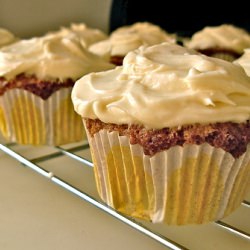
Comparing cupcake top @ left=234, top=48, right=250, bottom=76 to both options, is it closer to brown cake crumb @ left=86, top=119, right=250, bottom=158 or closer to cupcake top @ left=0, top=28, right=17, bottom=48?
brown cake crumb @ left=86, top=119, right=250, bottom=158

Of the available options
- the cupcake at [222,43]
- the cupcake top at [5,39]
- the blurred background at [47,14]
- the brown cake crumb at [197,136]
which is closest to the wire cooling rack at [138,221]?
the brown cake crumb at [197,136]

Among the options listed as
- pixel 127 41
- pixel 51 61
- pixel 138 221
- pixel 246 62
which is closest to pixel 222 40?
pixel 127 41

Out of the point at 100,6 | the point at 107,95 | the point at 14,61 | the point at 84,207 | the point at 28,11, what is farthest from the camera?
the point at 100,6

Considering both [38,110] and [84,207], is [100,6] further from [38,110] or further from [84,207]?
[84,207]

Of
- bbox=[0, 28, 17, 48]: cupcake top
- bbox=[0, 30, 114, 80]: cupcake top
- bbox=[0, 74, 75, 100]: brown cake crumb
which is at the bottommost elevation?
bbox=[0, 28, 17, 48]: cupcake top

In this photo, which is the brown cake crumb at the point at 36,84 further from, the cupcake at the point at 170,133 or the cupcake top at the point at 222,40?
the cupcake top at the point at 222,40

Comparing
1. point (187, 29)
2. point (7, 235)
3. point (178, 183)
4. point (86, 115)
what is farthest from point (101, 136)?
point (187, 29)

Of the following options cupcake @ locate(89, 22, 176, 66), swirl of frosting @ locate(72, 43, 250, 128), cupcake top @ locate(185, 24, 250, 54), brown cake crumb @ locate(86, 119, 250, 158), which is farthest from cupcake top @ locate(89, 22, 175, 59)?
brown cake crumb @ locate(86, 119, 250, 158)
